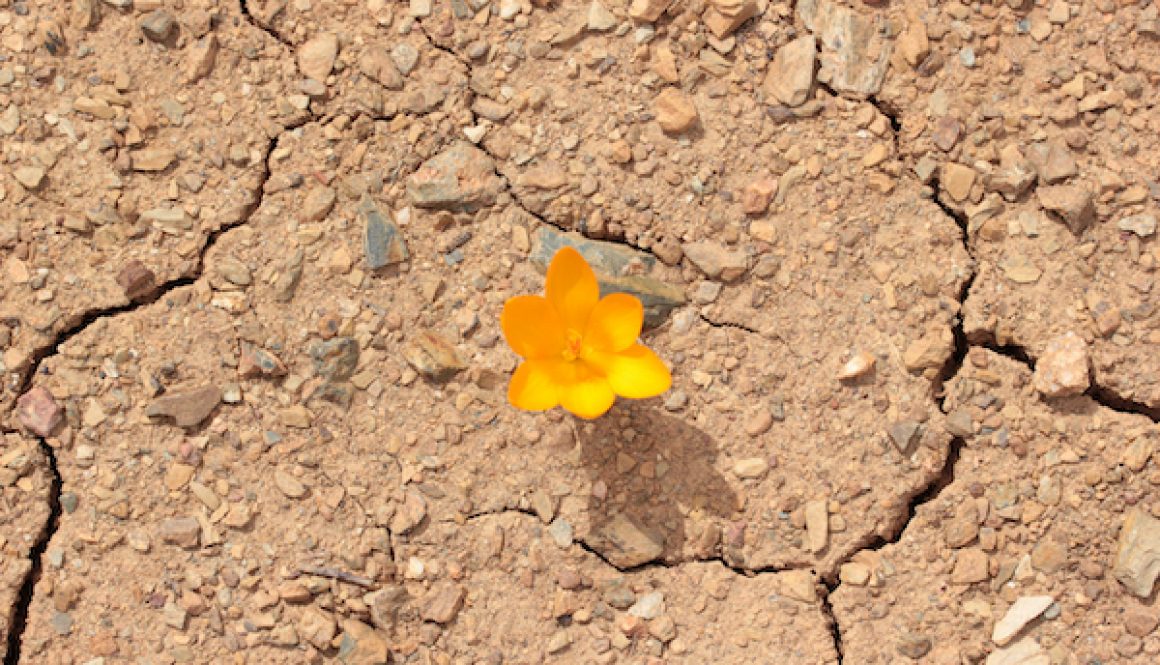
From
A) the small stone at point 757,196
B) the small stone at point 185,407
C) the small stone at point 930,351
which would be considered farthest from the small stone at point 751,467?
the small stone at point 185,407

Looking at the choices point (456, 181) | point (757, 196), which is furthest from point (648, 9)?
point (456, 181)

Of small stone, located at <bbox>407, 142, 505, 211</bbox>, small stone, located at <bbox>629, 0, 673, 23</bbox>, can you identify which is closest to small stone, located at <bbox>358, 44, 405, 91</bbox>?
small stone, located at <bbox>407, 142, 505, 211</bbox>

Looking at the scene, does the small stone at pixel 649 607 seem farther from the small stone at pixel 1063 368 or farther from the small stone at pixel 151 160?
the small stone at pixel 151 160

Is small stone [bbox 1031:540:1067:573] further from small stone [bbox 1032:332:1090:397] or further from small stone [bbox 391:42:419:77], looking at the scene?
small stone [bbox 391:42:419:77]

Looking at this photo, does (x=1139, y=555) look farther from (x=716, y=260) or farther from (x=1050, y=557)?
(x=716, y=260)

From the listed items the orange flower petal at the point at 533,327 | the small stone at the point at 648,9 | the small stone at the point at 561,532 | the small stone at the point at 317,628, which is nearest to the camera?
the orange flower petal at the point at 533,327

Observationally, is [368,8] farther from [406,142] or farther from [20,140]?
[20,140]
